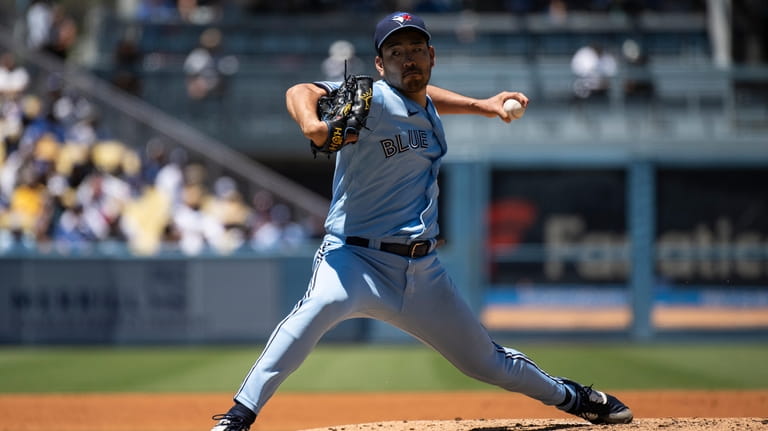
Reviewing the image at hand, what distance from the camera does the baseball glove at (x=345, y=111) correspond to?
3904mm

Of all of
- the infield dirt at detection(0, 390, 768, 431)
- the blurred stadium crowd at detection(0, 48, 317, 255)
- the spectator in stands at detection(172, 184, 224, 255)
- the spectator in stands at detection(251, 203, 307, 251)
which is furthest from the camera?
the spectator in stands at detection(251, 203, 307, 251)

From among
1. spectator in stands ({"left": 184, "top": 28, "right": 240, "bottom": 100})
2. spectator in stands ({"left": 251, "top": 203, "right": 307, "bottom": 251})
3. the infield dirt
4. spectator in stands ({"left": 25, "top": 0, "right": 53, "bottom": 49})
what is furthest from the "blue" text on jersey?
spectator in stands ({"left": 25, "top": 0, "right": 53, "bottom": 49})

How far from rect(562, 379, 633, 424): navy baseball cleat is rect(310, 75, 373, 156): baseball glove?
1.85 m

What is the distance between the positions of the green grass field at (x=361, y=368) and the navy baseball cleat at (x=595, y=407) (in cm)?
360

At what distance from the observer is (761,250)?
13.2 m

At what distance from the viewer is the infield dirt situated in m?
6.70

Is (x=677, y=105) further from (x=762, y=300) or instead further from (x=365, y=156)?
(x=365, y=156)

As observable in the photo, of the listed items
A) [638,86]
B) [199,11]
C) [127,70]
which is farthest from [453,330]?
[199,11]

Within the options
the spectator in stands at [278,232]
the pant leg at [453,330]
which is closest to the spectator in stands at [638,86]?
the spectator in stands at [278,232]

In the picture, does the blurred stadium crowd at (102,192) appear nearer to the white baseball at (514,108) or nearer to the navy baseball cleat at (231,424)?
the white baseball at (514,108)

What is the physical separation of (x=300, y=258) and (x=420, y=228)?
8.05 metres

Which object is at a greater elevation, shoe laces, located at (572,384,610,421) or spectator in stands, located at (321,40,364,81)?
spectator in stands, located at (321,40,364,81)

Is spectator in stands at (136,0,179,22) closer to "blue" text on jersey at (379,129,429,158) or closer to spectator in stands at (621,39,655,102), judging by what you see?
spectator in stands at (621,39,655,102)

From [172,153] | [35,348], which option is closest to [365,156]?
[35,348]
